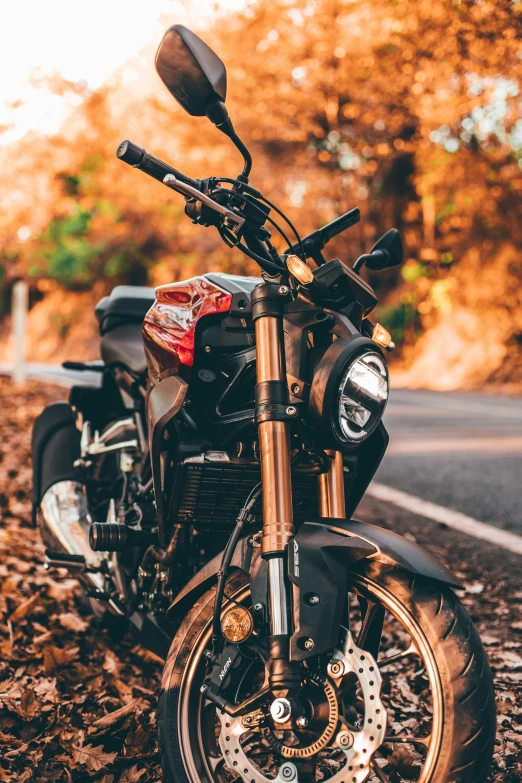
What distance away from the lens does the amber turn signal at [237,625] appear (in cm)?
216

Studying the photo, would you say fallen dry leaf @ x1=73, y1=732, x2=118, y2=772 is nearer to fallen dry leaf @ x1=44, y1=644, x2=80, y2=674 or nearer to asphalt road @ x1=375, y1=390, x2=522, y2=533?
fallen dry leaf @ x1=44, y1=644, x2=80, y2=674

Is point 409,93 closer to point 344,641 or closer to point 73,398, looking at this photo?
point 73,398

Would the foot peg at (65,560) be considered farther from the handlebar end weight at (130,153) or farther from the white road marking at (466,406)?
the white road marking at (466,406)

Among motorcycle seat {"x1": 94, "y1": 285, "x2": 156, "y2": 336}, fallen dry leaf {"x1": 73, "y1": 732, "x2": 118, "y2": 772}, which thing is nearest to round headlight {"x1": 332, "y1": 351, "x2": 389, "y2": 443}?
fallen dry leaf {"x1": 73, "y1": 732, "x2": 118, "y2": 772}

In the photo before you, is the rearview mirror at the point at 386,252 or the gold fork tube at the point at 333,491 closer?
the gold fork tube at the point at 333,491

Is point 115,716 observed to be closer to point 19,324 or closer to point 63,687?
point 63,687

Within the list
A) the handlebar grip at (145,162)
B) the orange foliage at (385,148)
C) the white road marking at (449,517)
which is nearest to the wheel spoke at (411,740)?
the handlebar grip at (145,162)

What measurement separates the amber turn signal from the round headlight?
1.72 ft

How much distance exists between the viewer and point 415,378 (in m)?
18.3

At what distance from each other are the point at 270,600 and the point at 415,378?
1662cm

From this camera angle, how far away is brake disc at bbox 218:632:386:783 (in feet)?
6.47

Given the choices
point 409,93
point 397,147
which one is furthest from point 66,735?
point 397,147

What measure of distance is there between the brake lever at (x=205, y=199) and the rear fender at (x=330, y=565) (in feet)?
2.64

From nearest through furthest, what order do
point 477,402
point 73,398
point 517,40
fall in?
point 73,398
point 517,40
point 477,402
